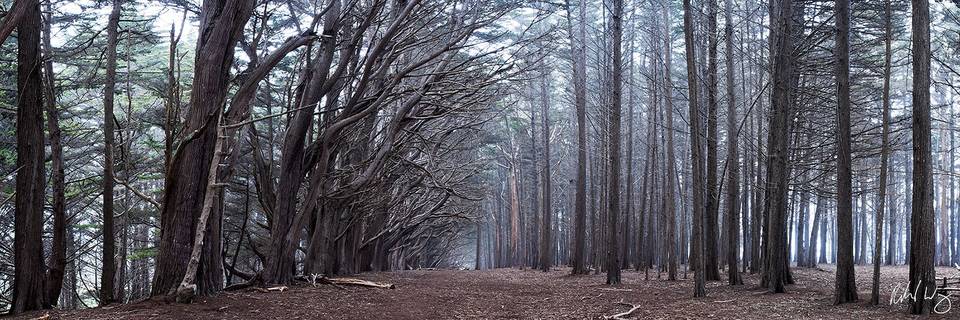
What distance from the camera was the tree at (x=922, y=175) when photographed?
25.8 feet

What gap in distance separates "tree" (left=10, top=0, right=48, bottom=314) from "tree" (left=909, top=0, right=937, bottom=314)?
9.62m

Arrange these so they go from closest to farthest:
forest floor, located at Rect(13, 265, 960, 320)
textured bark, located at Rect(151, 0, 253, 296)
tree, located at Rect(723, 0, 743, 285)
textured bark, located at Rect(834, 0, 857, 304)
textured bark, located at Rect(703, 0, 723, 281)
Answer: forest floor, located at Rect(13, 265, 960, 320)
textured bark, located at Rect(151, 0, 253, 296)
textured bark, located at Rect(834, 0, 857, 304)
textured bark, located at Rect(703, 0, 723, 281)
tree, located at Rect(723, 0, 743, 285)

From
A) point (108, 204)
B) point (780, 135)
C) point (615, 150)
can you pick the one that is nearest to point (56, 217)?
point (108, 204)

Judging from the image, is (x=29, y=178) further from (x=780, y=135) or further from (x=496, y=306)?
(x=780, y=135)

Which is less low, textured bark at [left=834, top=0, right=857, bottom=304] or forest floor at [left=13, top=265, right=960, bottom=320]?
textured bark at [left=834, top=0, right=857, bottom=304]

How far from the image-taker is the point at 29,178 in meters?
7.71

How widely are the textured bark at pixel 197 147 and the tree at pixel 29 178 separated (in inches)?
54.8

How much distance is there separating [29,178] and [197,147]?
1.87 metres

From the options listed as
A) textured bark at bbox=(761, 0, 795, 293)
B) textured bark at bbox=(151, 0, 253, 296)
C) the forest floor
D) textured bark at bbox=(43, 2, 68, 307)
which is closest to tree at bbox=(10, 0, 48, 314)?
textured bark at bbox=(43, 2, 68, 307)

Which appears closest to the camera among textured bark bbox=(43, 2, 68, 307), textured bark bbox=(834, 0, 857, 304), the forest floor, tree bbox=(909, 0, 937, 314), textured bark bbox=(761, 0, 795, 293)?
the forest floor

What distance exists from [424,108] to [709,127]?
6037mm

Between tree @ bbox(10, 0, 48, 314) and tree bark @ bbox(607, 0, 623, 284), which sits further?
tree bark @ bbox(607, 0, 623, 284)

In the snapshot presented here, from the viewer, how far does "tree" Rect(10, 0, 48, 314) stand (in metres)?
7.64

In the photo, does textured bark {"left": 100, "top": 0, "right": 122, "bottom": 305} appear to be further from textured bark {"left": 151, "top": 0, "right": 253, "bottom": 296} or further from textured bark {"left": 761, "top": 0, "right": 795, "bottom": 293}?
textured bark {"left": 761, "top": 0, "right": 795, "bottom": 293}
